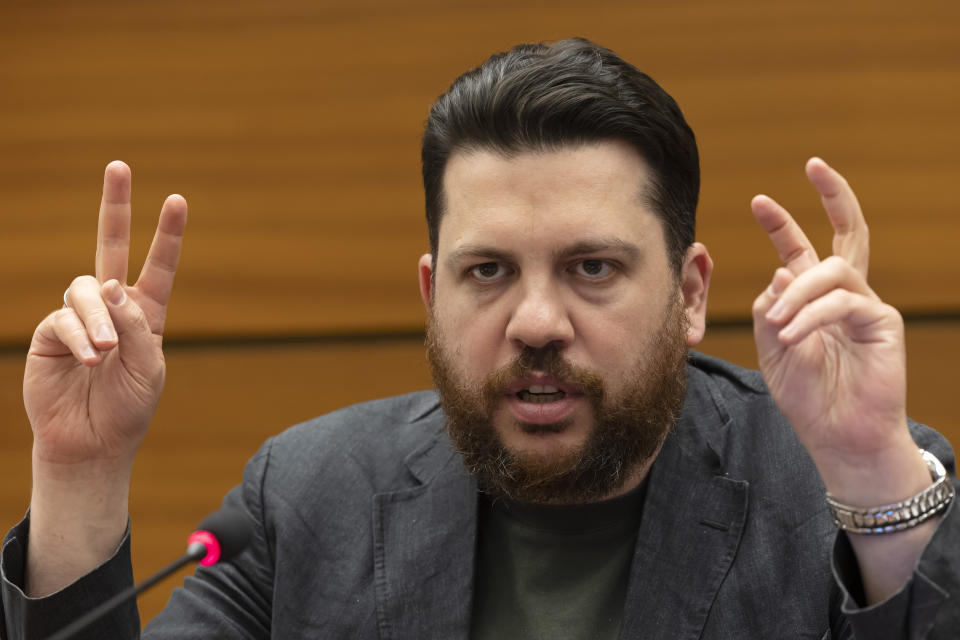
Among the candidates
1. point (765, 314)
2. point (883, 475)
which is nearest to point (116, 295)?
point (765, 314)

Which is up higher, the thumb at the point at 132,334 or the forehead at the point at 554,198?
the forehead at the point at 554,198

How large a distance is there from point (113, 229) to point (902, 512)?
2.62ft

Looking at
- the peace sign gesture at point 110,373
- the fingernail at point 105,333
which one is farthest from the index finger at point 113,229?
the fingernail at point 105,333

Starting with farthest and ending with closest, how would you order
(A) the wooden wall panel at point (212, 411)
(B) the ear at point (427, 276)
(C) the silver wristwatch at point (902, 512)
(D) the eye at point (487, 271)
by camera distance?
(A) the wooden wall panel at point (212, 411) → (B) the ear at point (427, 276) → (D) the eye at point (487, 271) → (C) the silver wristwatch at point (902, 512)

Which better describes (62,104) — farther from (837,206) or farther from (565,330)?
(837,206)

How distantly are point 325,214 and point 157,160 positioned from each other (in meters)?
0.29

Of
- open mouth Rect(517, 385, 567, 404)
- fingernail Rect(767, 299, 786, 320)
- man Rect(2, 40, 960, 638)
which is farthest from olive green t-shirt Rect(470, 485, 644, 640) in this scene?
fingernail Rect(767, 299, 786, 320)

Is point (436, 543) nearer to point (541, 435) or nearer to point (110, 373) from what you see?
point (541, 435)

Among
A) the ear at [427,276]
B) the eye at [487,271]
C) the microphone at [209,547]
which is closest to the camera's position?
the microphone at [209,547]

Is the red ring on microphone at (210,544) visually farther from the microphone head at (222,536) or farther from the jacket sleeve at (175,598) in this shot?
the jacket sleeve at (175,598)

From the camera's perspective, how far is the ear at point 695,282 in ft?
3.80

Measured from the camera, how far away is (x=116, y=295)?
975 millimetres

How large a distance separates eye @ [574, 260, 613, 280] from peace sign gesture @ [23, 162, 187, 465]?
0.42 m

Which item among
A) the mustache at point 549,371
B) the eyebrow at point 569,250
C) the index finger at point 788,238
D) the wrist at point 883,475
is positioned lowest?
the wrist at point 883,475
